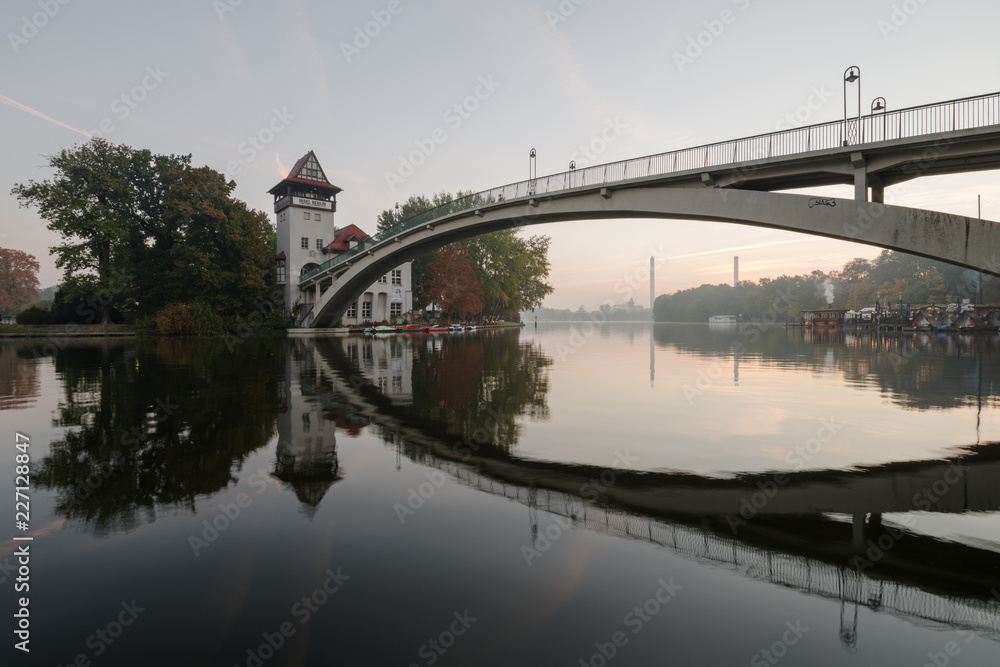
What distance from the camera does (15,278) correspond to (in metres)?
82.1

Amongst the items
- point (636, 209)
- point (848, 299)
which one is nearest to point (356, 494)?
point (636, 209)

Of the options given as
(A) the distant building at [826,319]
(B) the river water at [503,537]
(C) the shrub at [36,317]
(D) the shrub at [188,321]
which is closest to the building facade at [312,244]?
(D) the shrub at [188,321]

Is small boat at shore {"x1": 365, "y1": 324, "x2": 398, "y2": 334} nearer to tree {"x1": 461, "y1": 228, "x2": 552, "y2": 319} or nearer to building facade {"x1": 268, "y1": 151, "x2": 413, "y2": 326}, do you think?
building facade {"x1": 268, "y1": 151, "x2": 413, "y2": 326}

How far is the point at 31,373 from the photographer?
16.4 metres

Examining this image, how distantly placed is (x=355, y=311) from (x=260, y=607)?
5604 cm

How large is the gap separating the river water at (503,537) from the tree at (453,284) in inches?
2063

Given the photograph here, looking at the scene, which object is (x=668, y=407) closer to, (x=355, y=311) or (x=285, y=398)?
(x=285, y=398)

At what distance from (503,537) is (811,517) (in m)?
2.94

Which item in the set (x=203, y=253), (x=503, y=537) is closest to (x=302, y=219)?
(x=203, y=253)

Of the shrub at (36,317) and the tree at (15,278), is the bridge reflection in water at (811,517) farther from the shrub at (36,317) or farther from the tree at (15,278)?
the tree at (15,278)

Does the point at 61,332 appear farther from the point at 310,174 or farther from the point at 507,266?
the point at 507,266

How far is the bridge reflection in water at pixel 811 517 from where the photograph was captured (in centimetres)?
352

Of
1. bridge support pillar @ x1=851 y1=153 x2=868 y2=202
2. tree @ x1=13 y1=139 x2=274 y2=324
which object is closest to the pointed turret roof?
tree @ x1=13 y1=139 x2=274 y2=324

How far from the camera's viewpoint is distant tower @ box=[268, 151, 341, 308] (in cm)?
5369
